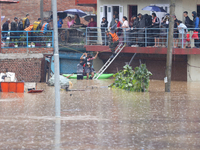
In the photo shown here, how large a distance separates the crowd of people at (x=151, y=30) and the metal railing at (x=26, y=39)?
3.26 meters

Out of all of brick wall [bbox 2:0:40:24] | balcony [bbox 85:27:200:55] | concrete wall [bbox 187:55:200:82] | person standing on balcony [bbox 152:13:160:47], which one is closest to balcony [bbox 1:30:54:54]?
balcony [bbox 85:27:200:55]

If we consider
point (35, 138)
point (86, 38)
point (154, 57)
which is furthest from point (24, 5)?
point (35, 138)

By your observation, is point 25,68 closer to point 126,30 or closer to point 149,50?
point 126,30

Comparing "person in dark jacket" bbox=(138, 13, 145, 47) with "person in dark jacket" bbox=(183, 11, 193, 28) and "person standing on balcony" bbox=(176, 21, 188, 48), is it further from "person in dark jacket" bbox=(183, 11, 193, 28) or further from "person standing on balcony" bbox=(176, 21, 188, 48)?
"person in dark jacket" bbox=(183, 11, 193, 28)

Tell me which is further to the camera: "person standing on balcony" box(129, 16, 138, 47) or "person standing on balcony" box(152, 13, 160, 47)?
"person standing on balcony" box(129, 16, 138, 47)

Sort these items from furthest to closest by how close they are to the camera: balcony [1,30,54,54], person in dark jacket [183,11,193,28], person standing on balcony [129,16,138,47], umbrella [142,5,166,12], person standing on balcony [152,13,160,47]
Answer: balcony [1,30,54,54] → person standing on balcony [129,16,138,47] → person standing on balcony [152,13,160,47] → umbrella [142,5,166,12] → person in dark jacket [183,11,193,28]

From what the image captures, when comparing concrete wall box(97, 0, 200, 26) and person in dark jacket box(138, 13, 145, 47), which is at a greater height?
concrete wall box(97, 0, 200, 26)

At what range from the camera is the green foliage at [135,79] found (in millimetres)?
19156

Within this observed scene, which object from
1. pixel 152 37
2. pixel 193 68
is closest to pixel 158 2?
pixel 152 37

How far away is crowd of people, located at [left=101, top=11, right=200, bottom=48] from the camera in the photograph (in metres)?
22.7

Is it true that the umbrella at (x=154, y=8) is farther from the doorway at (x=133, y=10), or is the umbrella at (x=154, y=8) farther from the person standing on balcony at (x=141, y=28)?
the doorway at (x=133, y=10)

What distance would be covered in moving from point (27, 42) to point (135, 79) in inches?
292

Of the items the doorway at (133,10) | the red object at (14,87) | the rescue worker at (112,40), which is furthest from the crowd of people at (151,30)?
the red object at (14,87)

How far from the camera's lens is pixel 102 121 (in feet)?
39.9
